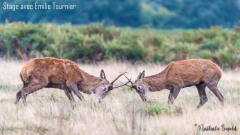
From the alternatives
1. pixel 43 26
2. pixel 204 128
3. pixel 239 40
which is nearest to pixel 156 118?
pixel 204 128

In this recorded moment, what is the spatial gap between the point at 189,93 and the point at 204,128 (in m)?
4.88

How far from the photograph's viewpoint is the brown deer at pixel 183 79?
14664 mm

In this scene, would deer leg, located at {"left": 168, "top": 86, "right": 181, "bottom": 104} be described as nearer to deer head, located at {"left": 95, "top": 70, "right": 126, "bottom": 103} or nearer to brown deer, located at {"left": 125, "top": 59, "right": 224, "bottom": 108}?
brown deer, located at {"left": 125, "top": 59, "right": 224, "bottom": 108}

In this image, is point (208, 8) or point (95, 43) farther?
point (208, 8)

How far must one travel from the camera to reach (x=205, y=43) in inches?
1062

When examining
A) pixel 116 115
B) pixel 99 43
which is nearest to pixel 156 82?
pixel 116 115

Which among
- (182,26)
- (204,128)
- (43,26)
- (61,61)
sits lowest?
(204,128)

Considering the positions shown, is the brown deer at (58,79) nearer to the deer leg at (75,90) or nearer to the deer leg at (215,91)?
the deer leg at (75,90)

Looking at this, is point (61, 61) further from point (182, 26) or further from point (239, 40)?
point (182, 26)

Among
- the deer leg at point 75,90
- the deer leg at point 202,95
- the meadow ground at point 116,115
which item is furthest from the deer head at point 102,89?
the deer leg at point 202,95

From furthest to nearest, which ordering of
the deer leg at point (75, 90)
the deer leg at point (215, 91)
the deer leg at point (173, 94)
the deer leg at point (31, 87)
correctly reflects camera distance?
the deer leg at point (215, 91) < the deer leg at point (173, 94) < the deer leg at point (75, 90) < the deer leg at point (31, 87)

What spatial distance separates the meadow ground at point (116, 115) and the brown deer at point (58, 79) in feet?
0.80

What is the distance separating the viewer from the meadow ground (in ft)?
36.0

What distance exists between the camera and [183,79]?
580 inches
